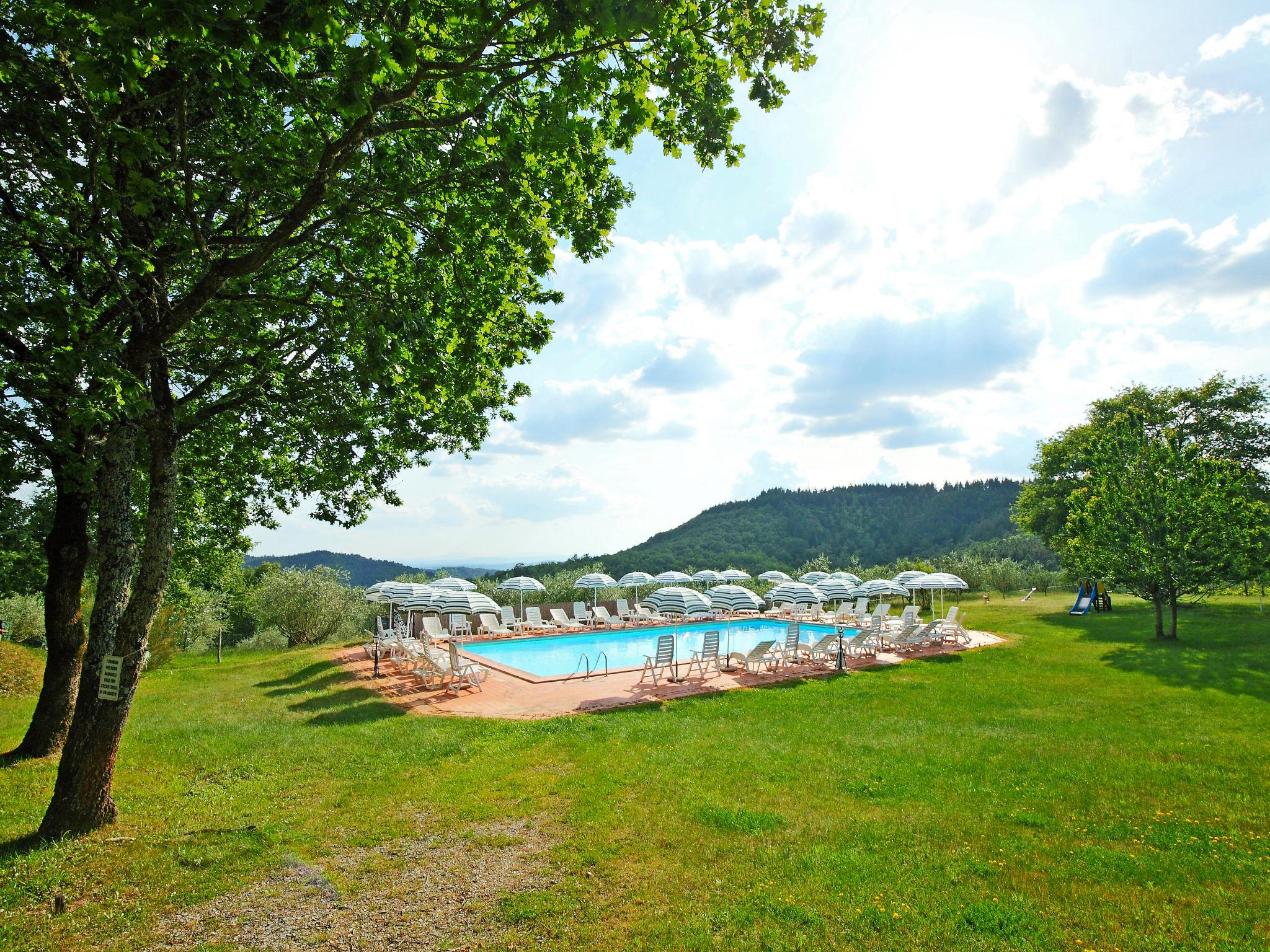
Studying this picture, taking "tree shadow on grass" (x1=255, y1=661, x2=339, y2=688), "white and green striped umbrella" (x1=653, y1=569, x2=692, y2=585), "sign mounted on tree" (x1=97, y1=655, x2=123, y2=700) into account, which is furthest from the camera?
"white and green striped umbrella" (x1=653, y1=569, x2=692, y2=585)

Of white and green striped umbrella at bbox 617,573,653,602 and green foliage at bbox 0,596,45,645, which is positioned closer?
green foliage at bbox 0,596,45,645

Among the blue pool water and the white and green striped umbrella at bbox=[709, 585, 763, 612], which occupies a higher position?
the white and green striped umbrella at bbox=[709, 585, 763, 612]

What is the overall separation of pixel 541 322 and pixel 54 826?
21.4ft

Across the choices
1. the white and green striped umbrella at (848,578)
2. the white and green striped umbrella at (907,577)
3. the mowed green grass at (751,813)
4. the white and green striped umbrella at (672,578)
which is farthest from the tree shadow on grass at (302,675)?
the white and green striped umbrella at (848,578)

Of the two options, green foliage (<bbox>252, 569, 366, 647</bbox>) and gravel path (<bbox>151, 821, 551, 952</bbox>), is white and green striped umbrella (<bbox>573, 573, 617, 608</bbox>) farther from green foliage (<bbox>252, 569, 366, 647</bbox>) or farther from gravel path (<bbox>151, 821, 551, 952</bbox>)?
gravel path (<bbox>151, 821, 551, 952</bbox>)

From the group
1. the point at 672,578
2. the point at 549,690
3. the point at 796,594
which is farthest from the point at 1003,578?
the point at 549,690

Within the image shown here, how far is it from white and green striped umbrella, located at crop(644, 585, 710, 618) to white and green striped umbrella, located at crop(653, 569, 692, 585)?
21.4ft

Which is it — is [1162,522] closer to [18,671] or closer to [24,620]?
[18,671]

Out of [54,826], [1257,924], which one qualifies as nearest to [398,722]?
[54,826]

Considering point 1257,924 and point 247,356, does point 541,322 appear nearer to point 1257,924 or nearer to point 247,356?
point 247,356

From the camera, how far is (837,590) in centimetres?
2197

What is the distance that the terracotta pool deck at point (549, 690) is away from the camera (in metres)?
10.7

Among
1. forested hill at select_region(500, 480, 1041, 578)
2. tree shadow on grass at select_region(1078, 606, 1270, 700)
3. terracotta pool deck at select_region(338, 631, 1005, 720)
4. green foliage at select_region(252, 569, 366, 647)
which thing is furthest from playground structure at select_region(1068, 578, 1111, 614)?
green foliage at select_region(252, 569, 366, 647)

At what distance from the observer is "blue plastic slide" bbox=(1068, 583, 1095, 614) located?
25.2 m
